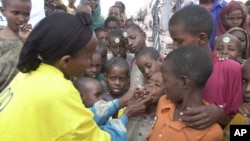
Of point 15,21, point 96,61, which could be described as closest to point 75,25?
point 15,21

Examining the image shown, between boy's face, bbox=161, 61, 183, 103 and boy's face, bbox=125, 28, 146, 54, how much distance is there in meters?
1.87

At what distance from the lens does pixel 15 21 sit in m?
2.80

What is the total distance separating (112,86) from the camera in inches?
129

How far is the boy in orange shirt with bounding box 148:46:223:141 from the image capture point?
2.01 m

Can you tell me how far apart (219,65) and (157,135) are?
1.88 ft

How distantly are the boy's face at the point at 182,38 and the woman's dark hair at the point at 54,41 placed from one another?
76 centimetres

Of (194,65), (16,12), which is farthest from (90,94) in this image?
(194,65)

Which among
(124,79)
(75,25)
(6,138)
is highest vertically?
(75,25)

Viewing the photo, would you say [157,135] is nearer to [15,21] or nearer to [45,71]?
[45,71]

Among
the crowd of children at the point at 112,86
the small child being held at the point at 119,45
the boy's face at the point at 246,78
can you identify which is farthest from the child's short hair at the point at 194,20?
the small child being held at the point at 119,45

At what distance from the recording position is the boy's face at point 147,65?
10.4 feet

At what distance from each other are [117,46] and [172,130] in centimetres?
233

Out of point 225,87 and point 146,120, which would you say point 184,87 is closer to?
point 225,87

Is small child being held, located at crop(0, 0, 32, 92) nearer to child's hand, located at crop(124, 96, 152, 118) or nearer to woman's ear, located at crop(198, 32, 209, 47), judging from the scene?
child's hand, located at crop(124, 96, 152, 118)
